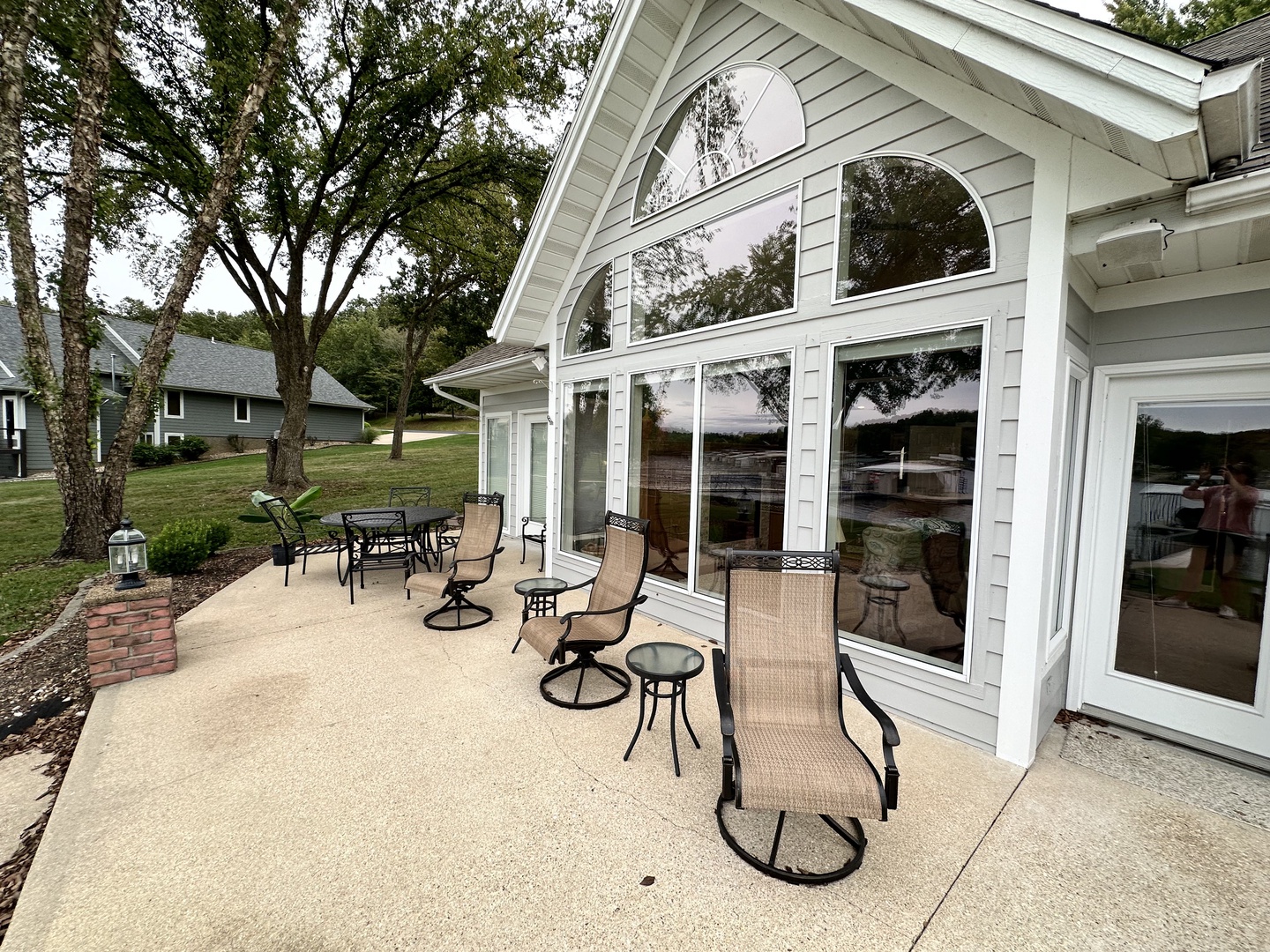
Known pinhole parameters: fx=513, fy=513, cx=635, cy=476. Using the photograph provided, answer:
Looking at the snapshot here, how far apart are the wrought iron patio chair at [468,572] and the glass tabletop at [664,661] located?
2562 millimetres

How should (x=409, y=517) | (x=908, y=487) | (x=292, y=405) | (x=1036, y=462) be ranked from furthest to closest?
(x=292, y=405) → (x=409, y=517) → (x=908, y=487) → (x=1036, y=462)

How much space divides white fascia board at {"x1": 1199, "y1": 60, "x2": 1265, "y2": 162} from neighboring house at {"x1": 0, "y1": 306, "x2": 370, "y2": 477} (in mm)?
22156

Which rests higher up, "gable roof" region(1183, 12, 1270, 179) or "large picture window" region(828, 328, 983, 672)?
"gable roof" region(1183, 12, 1270, 179)

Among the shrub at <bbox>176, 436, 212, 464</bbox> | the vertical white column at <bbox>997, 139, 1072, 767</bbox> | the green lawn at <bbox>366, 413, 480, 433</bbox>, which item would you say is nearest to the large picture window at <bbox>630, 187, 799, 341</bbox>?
the vertical white column at <bbox>997, 139, 1072, 767</bbox>

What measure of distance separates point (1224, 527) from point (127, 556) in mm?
7377

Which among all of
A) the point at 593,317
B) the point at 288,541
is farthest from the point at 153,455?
the point at 593,317

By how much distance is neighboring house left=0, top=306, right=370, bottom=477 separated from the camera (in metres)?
16.7

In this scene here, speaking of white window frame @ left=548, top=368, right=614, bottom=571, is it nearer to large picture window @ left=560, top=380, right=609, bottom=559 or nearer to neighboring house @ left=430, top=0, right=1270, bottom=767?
large picture window @ left=560, top=380, right=609, bottom=559

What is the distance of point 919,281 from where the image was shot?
325cm

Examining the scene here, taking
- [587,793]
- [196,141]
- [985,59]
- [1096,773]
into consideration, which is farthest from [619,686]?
[196,141]

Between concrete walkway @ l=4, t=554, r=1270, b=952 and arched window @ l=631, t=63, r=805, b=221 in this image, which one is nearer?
concrete walkway @ l=4, t=554, r=1270, b=952

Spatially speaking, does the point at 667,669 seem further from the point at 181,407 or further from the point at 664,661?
the point at 181,407

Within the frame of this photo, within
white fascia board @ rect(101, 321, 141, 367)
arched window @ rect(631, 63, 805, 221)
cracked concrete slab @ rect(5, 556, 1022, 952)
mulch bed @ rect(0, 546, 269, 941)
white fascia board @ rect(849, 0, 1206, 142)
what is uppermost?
white fascia board @ rect(101, 321, 141, 367)

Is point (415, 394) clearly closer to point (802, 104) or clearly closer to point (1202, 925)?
point (802, 104)
